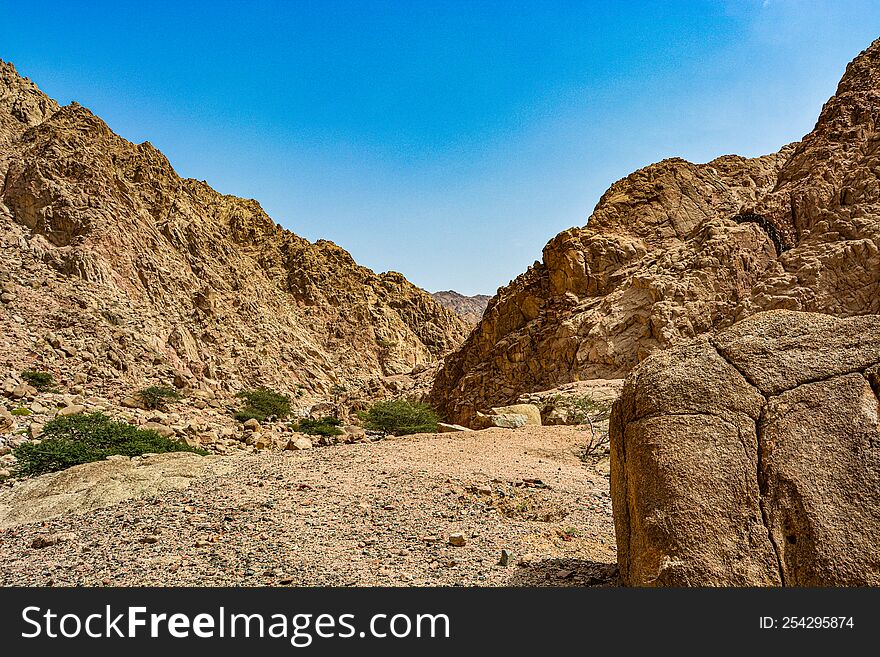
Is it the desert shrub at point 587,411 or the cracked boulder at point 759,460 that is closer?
the cracked boulder at point 759,460

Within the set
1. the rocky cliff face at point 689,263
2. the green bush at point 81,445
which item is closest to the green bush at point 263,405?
the rocky cliff face at point 689,263

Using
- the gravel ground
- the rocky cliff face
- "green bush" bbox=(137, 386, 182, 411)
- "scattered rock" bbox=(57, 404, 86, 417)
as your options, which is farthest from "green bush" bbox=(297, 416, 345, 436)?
the gravel ground

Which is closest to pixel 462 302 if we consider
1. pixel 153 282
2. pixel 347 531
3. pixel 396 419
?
pixel 153 282

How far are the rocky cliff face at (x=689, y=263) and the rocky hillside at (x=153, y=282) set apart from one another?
1564 cm

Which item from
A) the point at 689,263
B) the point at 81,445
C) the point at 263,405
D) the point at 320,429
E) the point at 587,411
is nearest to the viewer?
the point at 81,445

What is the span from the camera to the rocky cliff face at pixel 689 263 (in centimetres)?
2203

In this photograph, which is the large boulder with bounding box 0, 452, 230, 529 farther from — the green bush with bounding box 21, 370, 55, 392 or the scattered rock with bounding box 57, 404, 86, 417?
the green bush with bounding box 21, 370, 55, 392

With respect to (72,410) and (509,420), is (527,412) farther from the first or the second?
(72,410)

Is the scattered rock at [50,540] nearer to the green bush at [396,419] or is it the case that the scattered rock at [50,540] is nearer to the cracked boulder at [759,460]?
the cracked boulder at [759,460]

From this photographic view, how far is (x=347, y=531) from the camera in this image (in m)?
5.90

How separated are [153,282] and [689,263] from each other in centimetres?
3153

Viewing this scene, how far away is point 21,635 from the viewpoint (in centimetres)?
325

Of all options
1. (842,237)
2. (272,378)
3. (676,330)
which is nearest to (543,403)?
(676,330)

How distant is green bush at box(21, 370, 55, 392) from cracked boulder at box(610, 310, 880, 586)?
2328cm
